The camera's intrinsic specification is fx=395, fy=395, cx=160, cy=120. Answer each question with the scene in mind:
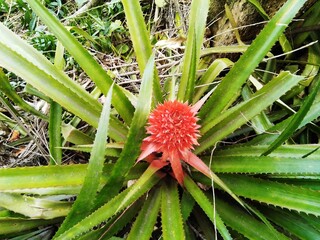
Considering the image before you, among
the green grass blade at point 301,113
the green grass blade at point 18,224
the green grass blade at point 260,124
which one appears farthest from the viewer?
the green grass blade at point 260,124

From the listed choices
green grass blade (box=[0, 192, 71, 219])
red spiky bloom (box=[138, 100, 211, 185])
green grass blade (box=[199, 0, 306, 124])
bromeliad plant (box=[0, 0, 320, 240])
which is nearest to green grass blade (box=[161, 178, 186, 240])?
bromeliad plant (box=[0, 0, 320, 240])

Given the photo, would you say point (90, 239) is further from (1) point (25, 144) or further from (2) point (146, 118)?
(1) point (25, 144)

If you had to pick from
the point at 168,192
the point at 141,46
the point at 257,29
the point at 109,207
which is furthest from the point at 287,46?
the point at 109,207

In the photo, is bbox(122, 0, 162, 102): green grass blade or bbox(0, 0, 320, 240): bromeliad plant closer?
bbox(0, 0, 320, 240): bromeliad plant

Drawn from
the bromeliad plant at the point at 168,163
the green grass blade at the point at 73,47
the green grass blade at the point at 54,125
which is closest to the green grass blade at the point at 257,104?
the bromeliad plant at the point at 168,163

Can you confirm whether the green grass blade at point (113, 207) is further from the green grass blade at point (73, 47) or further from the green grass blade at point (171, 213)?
the green grass blade at point (73, 47)

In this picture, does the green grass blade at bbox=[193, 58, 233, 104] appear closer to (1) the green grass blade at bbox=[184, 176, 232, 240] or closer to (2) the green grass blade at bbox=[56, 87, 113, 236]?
(1) the green grass blade at bbox=[184, 176, 232, 240]

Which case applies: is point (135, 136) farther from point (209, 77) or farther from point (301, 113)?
point (209, 77)
